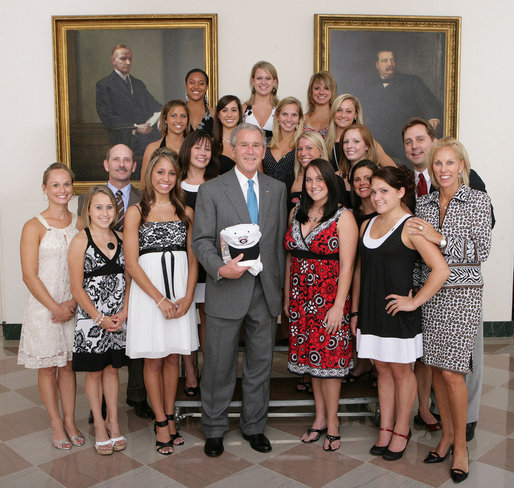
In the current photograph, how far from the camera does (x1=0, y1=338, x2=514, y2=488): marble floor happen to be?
2.84 metres

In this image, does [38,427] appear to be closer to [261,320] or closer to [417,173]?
[261,320]

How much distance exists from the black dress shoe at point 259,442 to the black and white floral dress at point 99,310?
3.08 feet

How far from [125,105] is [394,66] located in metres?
2.82

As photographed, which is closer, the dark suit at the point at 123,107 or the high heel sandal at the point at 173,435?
the high heel sandal at the point at 173,435

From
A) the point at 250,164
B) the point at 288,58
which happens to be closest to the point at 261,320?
the point at 250,164

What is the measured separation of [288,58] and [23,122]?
2.85 meters

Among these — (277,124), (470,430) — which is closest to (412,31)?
(277,124)

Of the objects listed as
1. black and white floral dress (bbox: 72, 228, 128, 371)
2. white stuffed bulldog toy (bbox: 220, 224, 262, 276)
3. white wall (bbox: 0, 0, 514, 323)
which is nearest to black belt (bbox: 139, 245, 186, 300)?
black and white floral dress (bbox: 72, 228, 128, 371)

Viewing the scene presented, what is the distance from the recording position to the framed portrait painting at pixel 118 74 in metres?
5.33

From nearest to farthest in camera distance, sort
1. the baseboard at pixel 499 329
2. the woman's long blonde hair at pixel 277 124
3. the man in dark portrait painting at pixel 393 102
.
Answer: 1. the woman's long blonde hair at pixel 277 124
2. the man in dark portrait painting at pixel 393 102
3. the baseboard at pixel 499 329

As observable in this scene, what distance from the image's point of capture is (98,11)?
5355mm

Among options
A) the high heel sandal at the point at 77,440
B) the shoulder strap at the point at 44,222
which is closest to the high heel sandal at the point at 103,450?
the high heel sandal at the point at 77,440

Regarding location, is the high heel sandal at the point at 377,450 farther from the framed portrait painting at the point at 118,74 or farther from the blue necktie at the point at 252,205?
the framed portrait painting at the point at 118,74

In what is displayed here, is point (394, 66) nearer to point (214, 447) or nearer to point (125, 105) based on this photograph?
point (125, 105)
